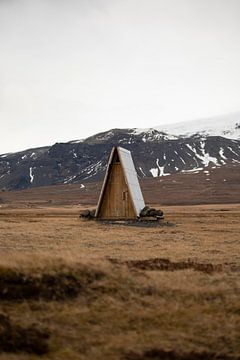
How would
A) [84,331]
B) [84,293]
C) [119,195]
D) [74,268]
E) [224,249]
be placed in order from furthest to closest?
[119,195], [224,249], [74,268], [84,293], [84,331]

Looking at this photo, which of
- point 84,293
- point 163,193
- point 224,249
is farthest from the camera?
point 163,193

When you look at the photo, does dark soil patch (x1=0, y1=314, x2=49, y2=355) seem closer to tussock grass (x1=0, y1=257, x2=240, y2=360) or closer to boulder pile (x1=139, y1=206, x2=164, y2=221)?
tussock grass (x1=0, y1=257, x2=240, y2=360)

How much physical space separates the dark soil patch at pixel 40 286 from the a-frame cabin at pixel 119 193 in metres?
31.4

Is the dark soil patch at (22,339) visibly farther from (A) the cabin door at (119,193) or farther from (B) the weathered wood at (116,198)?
(A) the cabin door at (119,193)

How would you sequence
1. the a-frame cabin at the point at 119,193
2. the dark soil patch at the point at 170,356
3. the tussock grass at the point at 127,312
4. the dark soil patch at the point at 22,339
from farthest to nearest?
the a-frame cabin at the point at 119,193, the tussock grass at the point at 127,312, the dark soil patch at the point at 22,339, the dark soil patch at the point at 170,356

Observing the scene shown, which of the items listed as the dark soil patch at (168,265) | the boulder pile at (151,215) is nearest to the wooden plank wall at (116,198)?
the boulder pile at (151,215)

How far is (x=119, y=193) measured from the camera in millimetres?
48344

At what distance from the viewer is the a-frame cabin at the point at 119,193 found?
155ft

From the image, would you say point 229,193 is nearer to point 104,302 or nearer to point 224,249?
point 224,249

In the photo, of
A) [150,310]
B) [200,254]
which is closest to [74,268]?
[150,310]

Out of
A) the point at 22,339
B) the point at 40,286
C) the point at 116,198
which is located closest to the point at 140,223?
the point at 116,198

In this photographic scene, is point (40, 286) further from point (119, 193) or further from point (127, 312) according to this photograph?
point (119, 193)

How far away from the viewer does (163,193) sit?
177 metres

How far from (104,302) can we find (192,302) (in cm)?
274
